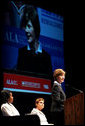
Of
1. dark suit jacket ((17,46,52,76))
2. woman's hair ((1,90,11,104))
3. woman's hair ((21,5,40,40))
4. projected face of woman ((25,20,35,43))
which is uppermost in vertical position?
woman's hair ((21,5,40,40))

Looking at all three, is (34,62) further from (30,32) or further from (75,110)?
(75,110)

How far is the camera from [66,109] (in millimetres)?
3361

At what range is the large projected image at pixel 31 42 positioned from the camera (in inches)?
221

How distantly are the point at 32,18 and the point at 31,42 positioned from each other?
54cm

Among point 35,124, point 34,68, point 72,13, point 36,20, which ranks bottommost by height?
point 35,124

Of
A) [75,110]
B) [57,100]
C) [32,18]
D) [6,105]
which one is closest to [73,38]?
[32,18]

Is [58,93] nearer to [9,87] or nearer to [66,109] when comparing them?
[66,109]

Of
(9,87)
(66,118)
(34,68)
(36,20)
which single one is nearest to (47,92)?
(34,68)

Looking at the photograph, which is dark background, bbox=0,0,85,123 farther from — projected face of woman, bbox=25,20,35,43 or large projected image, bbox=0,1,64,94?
projected face of woman, bbox=25,20,35,43

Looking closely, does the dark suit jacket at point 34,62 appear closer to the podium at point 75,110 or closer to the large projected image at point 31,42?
the large projected image at point 31,42

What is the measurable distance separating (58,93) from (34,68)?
2.42m

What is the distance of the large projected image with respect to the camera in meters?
5.62

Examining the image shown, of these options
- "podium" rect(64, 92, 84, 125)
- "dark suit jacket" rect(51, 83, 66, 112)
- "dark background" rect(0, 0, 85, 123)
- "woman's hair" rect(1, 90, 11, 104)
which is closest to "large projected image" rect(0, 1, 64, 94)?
"dark background" rect(0, 0, 85, 123)

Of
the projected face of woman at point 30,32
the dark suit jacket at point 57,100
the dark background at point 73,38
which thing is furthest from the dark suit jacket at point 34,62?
the dark suit jacket at point 57,100
